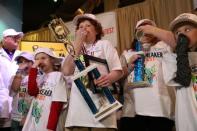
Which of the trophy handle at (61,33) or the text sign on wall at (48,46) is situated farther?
the text sign on wall at (48,46)

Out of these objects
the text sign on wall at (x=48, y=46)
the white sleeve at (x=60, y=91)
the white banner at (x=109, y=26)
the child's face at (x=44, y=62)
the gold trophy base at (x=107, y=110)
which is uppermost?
the white banner at (x=109, y=26)

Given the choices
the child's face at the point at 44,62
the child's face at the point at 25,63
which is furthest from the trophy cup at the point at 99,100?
the child's face at the point at 25,63

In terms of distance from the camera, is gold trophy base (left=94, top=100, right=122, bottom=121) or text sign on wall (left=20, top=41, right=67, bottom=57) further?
text sign on wall (left=20, top=41, right=67, bottom=57)

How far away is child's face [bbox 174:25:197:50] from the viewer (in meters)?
1.89

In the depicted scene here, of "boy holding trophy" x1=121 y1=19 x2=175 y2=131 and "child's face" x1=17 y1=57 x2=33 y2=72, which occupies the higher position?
"child's face" x1=17 y1=57 x2=33 y2=72

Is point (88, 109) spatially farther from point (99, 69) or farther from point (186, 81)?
point (186, 81)

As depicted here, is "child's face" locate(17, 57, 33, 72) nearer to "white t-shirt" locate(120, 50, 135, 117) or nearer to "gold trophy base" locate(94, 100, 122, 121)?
"white t-shirt" locate(120, 50, 135, 117)

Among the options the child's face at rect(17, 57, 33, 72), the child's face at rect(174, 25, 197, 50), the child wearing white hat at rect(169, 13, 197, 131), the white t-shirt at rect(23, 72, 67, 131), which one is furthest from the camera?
the child's face at rect(17, 57, 33, 72)

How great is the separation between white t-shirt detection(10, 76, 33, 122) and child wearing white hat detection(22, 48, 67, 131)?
220 mm

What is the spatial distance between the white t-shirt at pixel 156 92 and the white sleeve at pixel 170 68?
75 millimetres

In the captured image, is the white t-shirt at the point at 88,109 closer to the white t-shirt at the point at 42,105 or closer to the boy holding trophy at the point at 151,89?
the boy holding trophy at the point at 151,89

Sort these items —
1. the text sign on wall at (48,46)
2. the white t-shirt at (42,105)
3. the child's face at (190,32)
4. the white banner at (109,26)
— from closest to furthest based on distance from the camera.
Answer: the child's face at (190,32) < the white t-shirt at (42,105) < the white banner at (109,26) < the text sign on wall at (48,46)

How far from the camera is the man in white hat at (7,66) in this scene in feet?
9.70

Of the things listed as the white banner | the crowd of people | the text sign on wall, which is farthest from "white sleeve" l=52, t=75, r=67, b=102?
the text sign on wall
